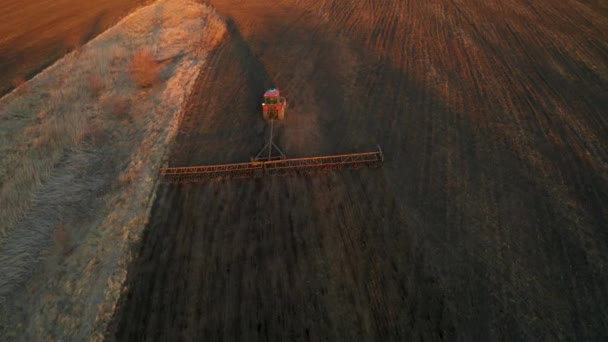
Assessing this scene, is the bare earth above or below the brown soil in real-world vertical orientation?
below

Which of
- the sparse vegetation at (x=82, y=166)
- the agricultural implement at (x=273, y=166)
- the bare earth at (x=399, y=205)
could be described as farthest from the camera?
the agricultural implement at (x=273, y=166)

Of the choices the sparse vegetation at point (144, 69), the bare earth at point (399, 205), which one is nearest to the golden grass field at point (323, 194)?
the bare earth at point (399, 205)

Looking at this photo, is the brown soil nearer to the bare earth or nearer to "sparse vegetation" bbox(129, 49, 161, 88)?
"sparse vegetation" bbox(129, 49, 161, 88)

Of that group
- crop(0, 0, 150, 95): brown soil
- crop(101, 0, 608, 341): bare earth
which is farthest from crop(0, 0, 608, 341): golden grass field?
crop(0, 0, 150, 95): brown soil

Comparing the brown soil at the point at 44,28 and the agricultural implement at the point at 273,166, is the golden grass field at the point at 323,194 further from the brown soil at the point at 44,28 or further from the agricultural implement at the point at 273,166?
the brown soil at the point at 44,28

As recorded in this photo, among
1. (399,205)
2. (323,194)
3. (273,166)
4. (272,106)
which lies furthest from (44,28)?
(399,205)

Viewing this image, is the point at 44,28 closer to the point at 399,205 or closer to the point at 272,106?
the point at 272,106
